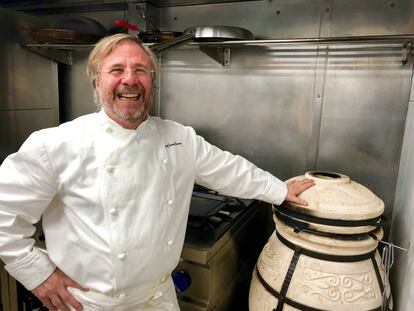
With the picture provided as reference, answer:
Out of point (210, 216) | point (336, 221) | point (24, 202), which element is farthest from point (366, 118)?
point (24, 202)

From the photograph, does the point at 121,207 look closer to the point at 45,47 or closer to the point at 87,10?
the point at 45,47

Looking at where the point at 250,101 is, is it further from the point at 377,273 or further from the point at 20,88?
the point at 20,88

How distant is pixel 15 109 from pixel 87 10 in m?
0.64

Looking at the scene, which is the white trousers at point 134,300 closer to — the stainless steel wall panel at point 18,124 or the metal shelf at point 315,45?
the metal shelf at point 315,45

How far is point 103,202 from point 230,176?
40 cm

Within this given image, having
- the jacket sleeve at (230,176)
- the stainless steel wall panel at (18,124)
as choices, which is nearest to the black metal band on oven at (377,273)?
the jacket sleeve at (230,176)

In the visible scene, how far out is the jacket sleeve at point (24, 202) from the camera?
78cm

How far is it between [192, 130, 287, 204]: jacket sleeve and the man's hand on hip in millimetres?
463

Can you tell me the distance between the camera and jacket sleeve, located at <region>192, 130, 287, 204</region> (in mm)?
1014

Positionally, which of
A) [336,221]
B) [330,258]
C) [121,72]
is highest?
[121,72]

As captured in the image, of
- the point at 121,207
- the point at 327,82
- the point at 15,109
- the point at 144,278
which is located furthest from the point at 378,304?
the point at 15,109

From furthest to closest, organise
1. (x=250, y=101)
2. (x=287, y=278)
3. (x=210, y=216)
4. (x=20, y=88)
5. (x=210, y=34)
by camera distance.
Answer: (x=20, y=88) → (x=250, y=101) → (x=210, y=34) → (x=210, y=216) → (x=287, y=278)

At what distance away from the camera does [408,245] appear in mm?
954

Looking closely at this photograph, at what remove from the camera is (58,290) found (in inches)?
34.1
